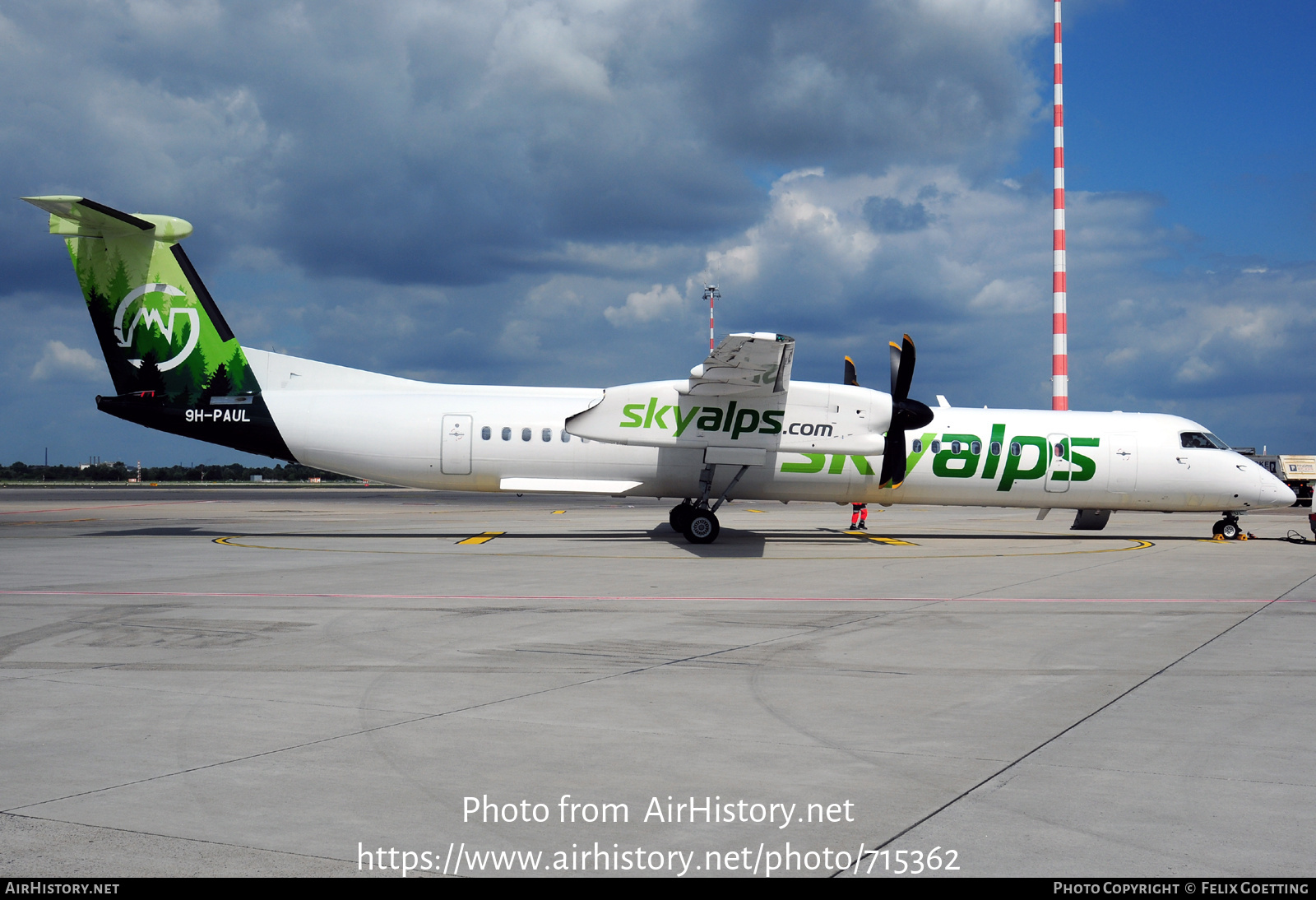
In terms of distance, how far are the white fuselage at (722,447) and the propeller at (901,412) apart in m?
0.36

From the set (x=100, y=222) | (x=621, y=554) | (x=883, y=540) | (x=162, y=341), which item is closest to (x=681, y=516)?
(x=621, y=554)

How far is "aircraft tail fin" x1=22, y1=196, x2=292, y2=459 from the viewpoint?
869 inches

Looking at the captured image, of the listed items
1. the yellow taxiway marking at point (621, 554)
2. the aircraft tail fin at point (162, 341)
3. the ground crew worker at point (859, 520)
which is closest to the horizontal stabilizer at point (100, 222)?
the aircraft tail fin at point (162, 341)

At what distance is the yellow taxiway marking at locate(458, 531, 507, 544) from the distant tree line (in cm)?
7460

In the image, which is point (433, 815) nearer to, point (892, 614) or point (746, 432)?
point (892, 614)

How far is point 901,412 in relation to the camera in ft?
73.8

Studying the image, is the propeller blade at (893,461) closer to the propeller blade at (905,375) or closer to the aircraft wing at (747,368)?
the propeller blade at (905,375)

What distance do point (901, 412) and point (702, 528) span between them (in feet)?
18.3

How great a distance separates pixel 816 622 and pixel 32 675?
26.8ft

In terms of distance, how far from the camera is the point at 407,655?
30.4 feet

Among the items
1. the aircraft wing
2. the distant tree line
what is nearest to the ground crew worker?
the aircraft wing

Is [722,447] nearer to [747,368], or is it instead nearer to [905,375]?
[747,368]

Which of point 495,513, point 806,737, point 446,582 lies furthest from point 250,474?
point 806,737

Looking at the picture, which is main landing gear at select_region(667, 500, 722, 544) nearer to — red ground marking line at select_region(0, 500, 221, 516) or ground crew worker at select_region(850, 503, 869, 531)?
ground crew worker at select_region(850, 503, 869, 531)
